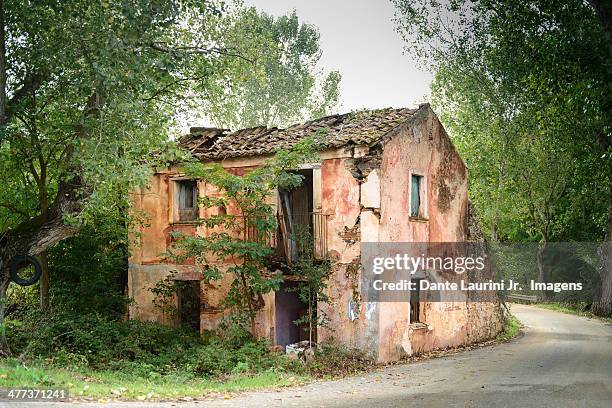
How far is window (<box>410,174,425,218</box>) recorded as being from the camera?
57.2 feet

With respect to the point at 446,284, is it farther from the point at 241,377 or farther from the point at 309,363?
the point at 241,377

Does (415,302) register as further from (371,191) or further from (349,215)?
(371,191)

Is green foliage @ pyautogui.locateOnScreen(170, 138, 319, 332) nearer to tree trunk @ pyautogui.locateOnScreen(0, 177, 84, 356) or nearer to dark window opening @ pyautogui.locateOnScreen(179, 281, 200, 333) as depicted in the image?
dark window opening @ pyautogui.locateOnScreen(179, 281, 200, 333)

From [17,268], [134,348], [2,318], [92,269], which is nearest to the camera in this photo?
[2,318]

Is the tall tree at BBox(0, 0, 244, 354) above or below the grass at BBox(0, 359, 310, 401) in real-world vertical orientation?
above

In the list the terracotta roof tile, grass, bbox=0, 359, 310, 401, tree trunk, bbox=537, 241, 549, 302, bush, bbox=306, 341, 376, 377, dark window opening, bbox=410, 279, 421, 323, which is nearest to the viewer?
grass, bbox=0, 359, 310, 401

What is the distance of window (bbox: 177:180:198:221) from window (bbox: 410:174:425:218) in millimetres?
5914

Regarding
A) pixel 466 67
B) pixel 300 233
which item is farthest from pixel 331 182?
pixel 466 67

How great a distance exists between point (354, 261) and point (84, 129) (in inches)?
259

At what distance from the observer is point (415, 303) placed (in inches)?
684

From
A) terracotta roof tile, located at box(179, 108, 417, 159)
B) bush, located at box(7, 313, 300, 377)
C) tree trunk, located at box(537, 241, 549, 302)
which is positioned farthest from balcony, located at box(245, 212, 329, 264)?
tree trunk, located at box(537, 241, 549, 302)

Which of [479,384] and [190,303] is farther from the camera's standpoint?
[190,303]

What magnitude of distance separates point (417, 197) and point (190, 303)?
267 inches

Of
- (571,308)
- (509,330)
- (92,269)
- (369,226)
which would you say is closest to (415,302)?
(369,226)
